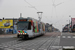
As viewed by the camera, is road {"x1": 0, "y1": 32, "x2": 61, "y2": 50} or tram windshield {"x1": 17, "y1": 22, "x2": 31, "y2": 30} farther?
tram windshield {"x1": 17, "y1": 22, "x2": 31, "y2": 30}

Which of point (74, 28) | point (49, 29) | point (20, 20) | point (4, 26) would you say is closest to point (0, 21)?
point (4, 26)

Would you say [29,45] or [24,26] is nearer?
[29,45]

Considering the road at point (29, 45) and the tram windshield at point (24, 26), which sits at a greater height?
the tram windshield at point (24, 26)

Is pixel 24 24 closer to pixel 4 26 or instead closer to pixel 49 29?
pixel 4 26

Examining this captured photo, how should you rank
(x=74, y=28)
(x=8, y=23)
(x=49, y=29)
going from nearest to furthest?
(x=8, y=23) → (x=74, y=28) → (x=49, y=29)

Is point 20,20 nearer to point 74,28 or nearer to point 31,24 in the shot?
point 31,24

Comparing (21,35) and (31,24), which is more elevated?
(31,24)

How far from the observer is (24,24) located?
24.3 m

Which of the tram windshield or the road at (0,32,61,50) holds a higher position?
the tram windshield

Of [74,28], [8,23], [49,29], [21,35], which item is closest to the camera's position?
[21,35]

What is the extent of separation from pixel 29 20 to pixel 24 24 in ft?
3.41

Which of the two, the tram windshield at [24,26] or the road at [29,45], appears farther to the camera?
the tram windshield at [24,26]

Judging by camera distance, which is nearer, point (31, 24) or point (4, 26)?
point (31, 24)

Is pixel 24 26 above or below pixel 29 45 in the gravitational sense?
above
